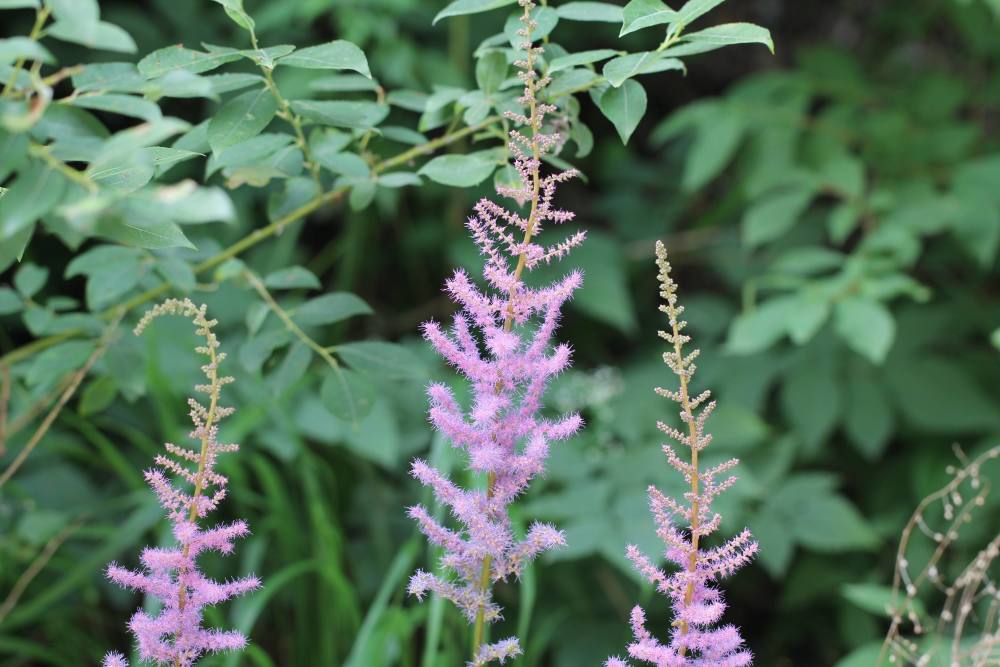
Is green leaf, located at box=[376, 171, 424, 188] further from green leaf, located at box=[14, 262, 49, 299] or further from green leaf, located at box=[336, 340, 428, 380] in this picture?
green leaf, located at box=[14, 262, 49, 299]

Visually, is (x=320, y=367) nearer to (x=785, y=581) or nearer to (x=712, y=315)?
(x=712, y=315)

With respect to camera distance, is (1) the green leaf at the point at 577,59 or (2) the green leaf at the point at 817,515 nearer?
(1) the green leaf at the point at 577,59

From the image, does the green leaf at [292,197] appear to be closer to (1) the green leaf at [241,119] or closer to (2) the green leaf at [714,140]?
(1) the green leaf at [241,119]

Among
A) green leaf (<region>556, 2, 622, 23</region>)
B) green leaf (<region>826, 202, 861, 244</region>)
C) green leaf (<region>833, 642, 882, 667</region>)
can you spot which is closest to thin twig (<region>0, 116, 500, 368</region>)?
green leaf (<region>556, 2, 622, 23</region>)

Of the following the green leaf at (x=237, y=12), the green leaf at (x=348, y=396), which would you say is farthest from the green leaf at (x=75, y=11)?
the green leaf at (x=348, y=396)

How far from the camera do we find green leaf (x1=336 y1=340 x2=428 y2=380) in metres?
1.00

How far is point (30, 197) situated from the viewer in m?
0.55

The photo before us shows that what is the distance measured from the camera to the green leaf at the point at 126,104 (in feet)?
1.98

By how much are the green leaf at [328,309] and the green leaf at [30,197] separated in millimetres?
436

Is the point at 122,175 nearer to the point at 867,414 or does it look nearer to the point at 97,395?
the point at 97,395

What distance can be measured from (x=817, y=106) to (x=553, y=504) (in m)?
2.00

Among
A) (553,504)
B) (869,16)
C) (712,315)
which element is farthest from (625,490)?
(869,16)

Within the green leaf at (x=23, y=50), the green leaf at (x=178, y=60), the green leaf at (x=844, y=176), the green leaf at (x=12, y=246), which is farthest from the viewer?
the green leaf at (x=844, y=176)

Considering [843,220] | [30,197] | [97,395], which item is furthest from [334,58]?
[843,220]
